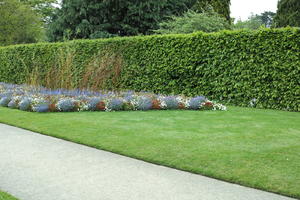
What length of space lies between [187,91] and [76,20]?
13.2m

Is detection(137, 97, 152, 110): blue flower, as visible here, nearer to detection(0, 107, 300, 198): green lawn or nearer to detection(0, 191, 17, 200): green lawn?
detection(0, 107, 300, 198): green lawn

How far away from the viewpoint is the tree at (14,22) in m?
31.8

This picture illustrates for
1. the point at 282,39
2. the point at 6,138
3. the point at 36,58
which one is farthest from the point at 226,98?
the point at 36,58

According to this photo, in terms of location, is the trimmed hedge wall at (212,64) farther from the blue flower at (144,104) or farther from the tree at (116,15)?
the tree at (116,15)

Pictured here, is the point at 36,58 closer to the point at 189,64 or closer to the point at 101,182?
the point at 189,64

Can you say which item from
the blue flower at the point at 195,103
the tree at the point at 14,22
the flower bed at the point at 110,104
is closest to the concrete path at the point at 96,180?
the flower bed at the point at 110,104

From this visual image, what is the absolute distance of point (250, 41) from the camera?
10508mm

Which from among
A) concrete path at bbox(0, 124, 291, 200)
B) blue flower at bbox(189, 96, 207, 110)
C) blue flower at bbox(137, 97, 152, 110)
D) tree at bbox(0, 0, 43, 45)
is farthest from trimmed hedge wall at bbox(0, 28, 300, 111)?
tree at bbox(0, 0, 43, 45)

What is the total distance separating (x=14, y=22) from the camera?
3198cm

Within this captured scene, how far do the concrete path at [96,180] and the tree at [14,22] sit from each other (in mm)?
28985

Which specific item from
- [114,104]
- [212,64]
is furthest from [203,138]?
[212,64]

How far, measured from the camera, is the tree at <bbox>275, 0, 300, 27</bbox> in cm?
1692

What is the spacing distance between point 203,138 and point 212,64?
5.68m

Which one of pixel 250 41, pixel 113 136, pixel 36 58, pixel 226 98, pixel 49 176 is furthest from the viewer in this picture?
pixel 36 58
